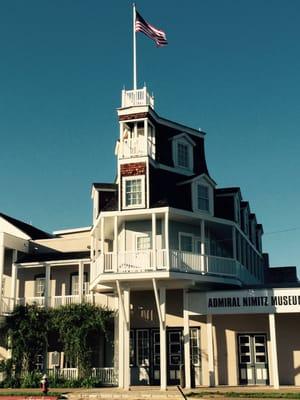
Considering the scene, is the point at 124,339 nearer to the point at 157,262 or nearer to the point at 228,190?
the point at 157,262

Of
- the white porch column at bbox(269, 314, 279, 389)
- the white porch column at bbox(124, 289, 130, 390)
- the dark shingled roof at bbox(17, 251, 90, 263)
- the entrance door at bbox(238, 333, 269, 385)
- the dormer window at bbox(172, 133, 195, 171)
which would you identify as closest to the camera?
the white porch column at bbox(269, 314, 279, 389)

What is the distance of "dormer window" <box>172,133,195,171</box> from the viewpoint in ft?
100


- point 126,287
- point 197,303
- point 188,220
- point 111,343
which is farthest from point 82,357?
point 188,220

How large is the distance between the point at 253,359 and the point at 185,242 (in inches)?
264

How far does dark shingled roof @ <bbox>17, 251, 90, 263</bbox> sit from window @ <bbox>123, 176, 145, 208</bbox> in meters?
6.04

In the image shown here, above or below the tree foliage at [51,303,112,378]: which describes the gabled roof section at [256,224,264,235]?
above

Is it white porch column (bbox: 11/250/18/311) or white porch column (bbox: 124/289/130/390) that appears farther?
white porch column (bbox: 11/250/18/311)

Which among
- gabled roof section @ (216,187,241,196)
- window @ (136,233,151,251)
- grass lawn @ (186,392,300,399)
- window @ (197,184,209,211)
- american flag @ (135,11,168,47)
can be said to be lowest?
grass lawn @ (186,392,300,399)

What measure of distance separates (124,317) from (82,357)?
3.80 metres

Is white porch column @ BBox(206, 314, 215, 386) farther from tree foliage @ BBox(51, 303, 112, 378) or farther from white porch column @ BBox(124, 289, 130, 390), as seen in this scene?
tree foliage @ BBox(51, 303, 112, 378)

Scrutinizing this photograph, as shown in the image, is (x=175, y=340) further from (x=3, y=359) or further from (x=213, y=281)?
(x=3, y=359)

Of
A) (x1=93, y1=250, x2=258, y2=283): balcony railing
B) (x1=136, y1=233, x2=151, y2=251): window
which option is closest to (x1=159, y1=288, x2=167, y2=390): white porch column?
(x1=93, y1=250, x2=258, y2=283): balcony railing

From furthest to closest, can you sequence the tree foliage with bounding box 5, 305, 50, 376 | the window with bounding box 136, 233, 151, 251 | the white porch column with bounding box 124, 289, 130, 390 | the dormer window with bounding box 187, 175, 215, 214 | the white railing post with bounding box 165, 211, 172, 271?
the tree foliage with bounding box 5, 305, 50, 376, the dormer window with bounding box 187, 175, 215, 214, the window with bounding box 136, 233, 151, 251, the white porch column with bounding box 124, 289, 130, 390, the white railing post with bounding box 165, 211, 172, 271

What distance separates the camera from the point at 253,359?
89.2 feet
